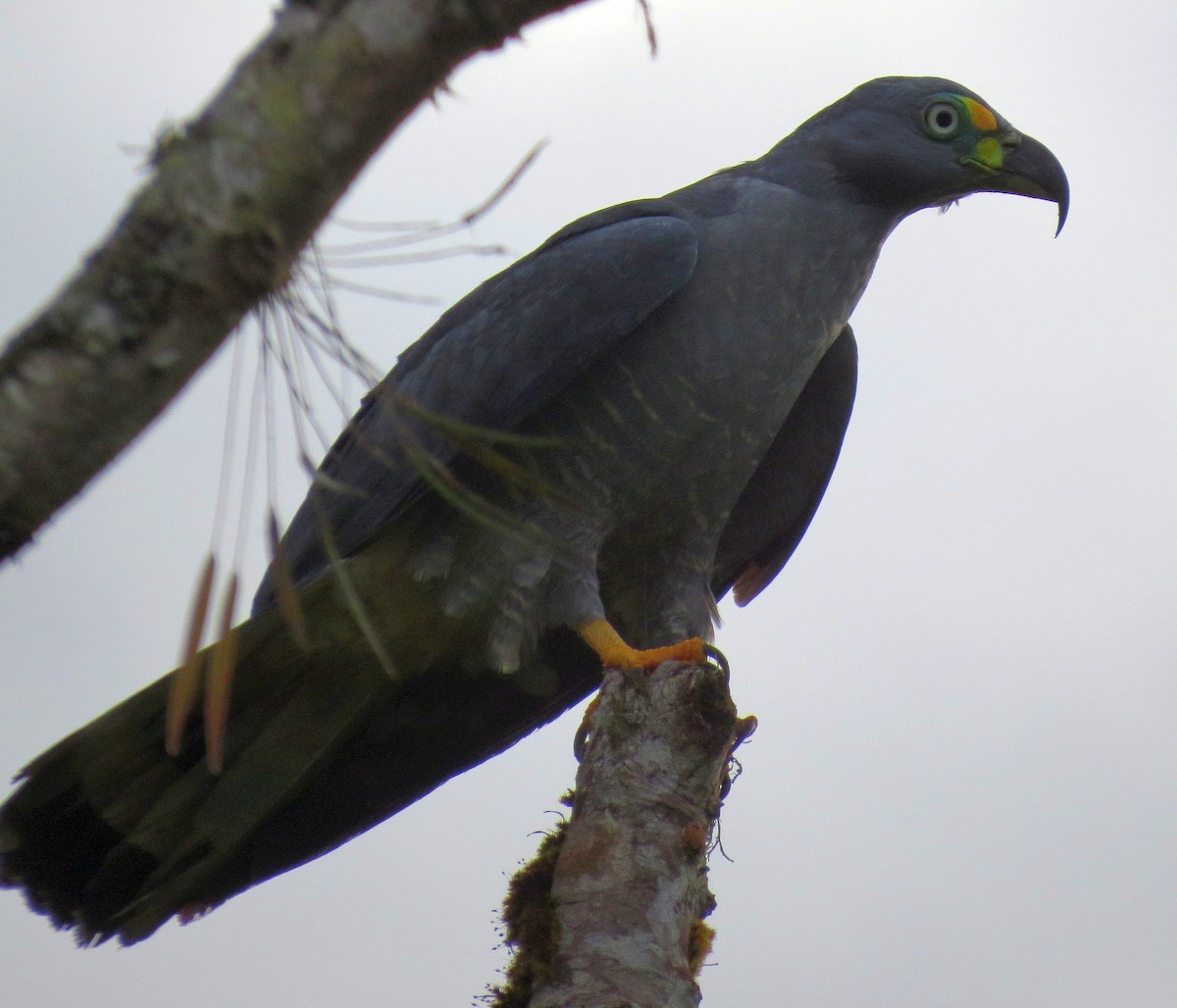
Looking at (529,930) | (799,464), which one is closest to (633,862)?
(529,930)

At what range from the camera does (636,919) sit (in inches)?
119

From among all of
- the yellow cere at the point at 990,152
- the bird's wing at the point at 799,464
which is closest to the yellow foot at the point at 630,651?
the bird's wing at the point at 799,464

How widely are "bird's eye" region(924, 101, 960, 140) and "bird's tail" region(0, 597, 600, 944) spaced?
2306 millimetres

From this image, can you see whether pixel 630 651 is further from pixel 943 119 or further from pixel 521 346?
pixel 943 119

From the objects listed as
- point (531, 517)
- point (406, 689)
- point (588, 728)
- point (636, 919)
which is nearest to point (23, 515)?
point (636, 919)

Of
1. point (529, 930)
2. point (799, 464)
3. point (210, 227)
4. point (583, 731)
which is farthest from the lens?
point (799, 464)

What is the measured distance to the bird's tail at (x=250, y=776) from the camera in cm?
380

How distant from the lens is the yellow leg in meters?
4.06

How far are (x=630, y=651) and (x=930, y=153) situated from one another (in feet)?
7.17

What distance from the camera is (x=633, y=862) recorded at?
3156 millimetres

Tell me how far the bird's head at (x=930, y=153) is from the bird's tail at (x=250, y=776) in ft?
6.60

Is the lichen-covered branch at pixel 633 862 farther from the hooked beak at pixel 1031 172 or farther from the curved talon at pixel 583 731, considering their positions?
the hooked beak at pixel 1031 172

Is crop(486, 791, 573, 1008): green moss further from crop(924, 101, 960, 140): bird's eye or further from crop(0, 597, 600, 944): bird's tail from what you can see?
crop(924, 101, 960, 140): bird's eye

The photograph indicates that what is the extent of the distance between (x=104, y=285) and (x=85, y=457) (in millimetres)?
190
